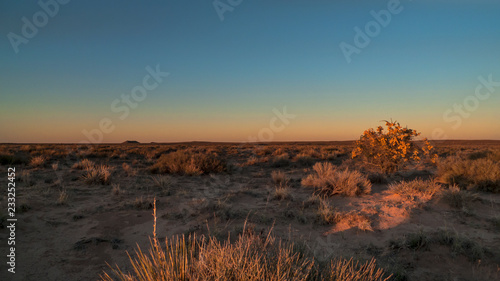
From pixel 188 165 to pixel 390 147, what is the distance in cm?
829

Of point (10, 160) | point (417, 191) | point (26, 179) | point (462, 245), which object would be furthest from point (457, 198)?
point (10, 160)

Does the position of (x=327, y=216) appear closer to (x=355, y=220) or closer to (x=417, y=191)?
(x=355, y=220)

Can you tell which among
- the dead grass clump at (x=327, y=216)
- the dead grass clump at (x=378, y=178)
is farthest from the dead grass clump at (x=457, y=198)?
the dead grass clump at (x=327, y=216)

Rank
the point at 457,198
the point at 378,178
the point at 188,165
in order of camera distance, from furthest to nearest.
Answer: the point at 188,165 < the point at 378,178 < the point at 457,198

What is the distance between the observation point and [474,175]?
8.79 meters

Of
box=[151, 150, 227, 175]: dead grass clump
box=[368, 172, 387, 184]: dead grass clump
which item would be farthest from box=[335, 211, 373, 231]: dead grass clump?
box=[151, 150, 227, 175]: dead grass clump

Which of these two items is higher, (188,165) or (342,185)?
(188,165)

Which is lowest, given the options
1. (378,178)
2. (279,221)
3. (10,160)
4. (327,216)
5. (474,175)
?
(279,221)

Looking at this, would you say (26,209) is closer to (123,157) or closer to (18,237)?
(18,237)

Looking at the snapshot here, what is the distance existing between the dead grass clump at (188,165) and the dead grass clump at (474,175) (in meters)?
8.77

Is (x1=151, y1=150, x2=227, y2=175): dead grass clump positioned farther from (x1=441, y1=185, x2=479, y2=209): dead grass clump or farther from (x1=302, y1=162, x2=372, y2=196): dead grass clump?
(x1=441, y1=185, x2=479, y2=209): dead grass clump

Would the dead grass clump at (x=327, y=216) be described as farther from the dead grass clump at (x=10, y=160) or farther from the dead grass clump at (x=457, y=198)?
the dead grass clump at (x=10, y=160)

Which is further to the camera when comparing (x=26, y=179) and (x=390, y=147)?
(x=390, y=147)

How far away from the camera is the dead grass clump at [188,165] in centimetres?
1217
